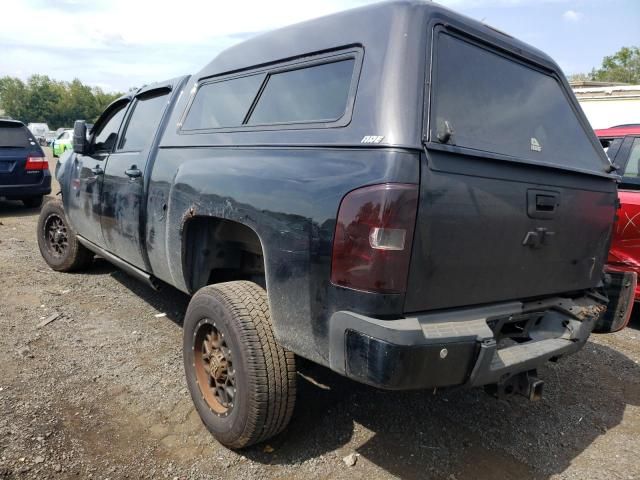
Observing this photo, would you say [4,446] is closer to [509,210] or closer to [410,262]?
[410,262]

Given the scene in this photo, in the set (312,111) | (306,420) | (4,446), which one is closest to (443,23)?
(312,111)

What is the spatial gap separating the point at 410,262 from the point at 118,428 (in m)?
1.91

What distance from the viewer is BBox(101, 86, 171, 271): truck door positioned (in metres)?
3.49

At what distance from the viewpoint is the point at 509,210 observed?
2184 mm

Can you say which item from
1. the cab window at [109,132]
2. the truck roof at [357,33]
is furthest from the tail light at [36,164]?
the truck roof at [357,33]

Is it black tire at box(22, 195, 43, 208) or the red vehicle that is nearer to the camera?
the red vehicle

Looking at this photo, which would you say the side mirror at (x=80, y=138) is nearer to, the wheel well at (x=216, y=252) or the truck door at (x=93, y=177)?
the truck door at (x=93, y=177)

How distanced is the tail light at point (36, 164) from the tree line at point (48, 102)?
8464 centimetres

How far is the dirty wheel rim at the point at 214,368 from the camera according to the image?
2.56m

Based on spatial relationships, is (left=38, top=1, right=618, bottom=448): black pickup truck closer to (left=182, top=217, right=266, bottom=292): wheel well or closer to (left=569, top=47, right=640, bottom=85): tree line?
(left=182, top=217, right=266, bottom=292): wheel well

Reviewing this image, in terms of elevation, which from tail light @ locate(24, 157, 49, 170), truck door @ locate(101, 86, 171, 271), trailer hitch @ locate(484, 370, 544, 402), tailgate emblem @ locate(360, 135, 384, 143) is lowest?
trailer hitch @ locate(484, 370, 544, 402)

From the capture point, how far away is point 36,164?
909 centimetres

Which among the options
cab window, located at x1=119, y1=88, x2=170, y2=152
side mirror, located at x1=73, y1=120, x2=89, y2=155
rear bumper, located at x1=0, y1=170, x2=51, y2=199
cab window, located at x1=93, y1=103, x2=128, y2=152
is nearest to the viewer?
cab window, located at x1=119, y1=88, x2=170, y2=152

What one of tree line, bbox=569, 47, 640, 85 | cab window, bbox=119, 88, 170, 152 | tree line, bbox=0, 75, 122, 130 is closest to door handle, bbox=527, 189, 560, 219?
cab window, bbox=119, 88, 170, 152
